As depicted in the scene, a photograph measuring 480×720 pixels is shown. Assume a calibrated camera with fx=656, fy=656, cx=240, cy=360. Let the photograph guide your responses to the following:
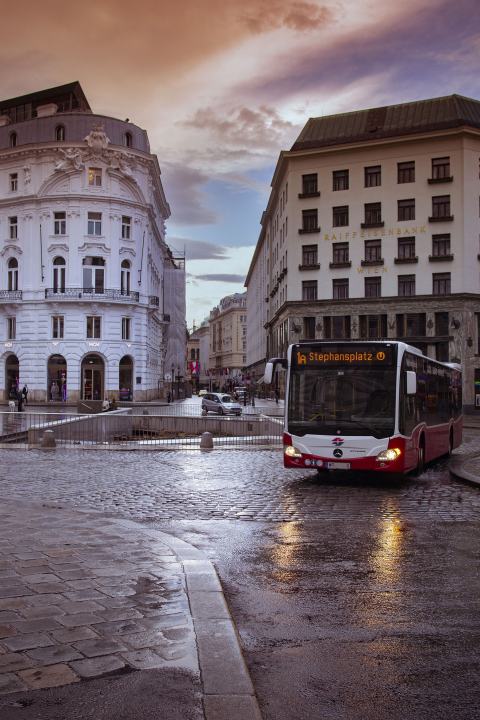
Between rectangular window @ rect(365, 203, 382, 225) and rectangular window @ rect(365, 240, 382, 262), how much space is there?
1.44 metres

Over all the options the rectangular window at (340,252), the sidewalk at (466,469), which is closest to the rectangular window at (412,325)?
the rectangular window at (340,252)

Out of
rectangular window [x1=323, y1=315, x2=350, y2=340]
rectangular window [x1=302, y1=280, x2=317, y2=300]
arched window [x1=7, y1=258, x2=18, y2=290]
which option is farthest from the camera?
arched window [x1=7, y1=258, x2=18, y2=290]

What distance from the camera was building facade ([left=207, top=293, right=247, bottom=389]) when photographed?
143 meters

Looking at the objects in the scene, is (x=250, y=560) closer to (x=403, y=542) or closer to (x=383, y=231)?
(x=403, y=542)

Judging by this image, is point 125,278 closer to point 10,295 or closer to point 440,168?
point 10,295

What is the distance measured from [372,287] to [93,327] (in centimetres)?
2131

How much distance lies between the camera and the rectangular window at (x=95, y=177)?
50969 mm

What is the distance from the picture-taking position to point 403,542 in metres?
7.51

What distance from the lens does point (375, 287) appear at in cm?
4534

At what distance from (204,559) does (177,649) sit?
85.1 inches

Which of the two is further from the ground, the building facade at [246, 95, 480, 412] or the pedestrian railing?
the building facade at [246, 95, 480, 412]

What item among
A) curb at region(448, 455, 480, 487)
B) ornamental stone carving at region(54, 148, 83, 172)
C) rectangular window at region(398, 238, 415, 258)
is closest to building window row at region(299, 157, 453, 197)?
rectangular window at region(398, 238, 415, 258)

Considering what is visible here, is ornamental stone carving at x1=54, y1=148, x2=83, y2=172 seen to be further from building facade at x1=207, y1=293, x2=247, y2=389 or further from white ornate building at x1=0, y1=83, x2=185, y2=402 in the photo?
building facade at x1=207, y1=293, x2=247, y2=389

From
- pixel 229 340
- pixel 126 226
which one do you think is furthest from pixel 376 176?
pixel 229 340
